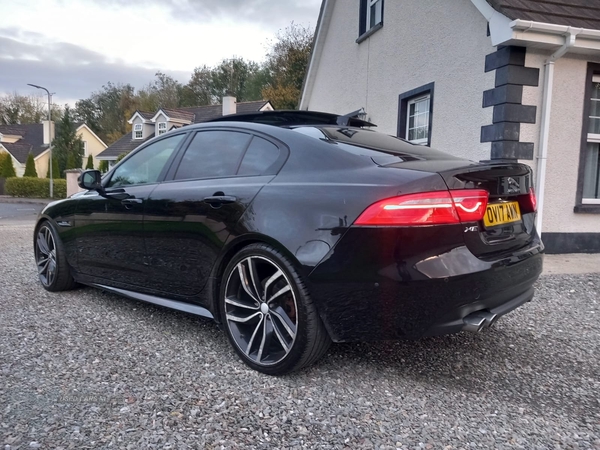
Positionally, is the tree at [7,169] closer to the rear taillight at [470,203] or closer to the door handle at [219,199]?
the door handle at [219,199]

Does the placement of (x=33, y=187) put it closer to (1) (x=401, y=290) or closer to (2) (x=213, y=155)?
(2) (x=213, y=155)

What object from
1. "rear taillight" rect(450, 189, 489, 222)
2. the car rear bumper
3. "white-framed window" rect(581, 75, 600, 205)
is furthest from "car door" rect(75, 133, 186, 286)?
"white-framed window" rect(581, 75, 600, 205)

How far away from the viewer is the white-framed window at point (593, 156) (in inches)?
269

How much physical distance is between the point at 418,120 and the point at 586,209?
342 centimetres

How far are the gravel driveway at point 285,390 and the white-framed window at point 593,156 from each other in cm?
391

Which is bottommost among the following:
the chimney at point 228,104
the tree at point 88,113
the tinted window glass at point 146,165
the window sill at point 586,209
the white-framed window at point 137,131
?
the window sill at point 586,209

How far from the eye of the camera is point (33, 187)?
29969 mm

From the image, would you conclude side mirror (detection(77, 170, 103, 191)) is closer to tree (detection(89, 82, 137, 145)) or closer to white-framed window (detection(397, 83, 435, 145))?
white-framed window (detection(397, 83, 435, 145))

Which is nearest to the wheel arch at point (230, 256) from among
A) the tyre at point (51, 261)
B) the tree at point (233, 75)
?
the tyre at point (51, 261)

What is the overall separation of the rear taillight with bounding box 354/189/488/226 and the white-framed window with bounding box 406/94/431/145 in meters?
6.37

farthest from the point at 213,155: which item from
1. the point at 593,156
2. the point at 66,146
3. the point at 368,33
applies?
the point at 66,146

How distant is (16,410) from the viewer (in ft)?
7.68

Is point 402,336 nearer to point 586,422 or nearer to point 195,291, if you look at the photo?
point 586,422

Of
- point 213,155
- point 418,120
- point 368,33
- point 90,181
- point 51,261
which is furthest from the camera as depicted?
point 368,33
